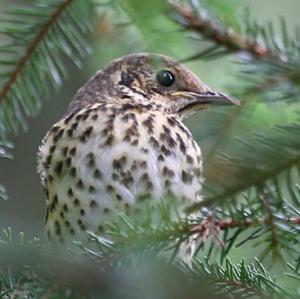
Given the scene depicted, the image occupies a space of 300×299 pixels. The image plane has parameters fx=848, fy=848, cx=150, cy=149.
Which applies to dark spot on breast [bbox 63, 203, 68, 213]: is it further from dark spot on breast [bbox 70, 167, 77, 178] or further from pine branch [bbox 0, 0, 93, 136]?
pine branch [bbox 0, 0, 93, 136]

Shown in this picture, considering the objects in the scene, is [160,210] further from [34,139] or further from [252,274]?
[34,139]

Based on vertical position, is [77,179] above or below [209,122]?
below

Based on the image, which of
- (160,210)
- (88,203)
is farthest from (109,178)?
(160,210)

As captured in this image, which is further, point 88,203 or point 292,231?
point 88,203

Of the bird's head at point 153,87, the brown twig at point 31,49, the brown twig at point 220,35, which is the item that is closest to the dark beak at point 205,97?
the bird's head at point 153,87

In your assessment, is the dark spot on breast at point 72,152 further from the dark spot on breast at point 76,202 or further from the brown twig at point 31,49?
the brown twig at point 31,49

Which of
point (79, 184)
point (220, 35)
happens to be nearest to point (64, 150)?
point (79, 184)

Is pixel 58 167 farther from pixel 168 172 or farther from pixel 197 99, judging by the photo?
pixel 197 99
